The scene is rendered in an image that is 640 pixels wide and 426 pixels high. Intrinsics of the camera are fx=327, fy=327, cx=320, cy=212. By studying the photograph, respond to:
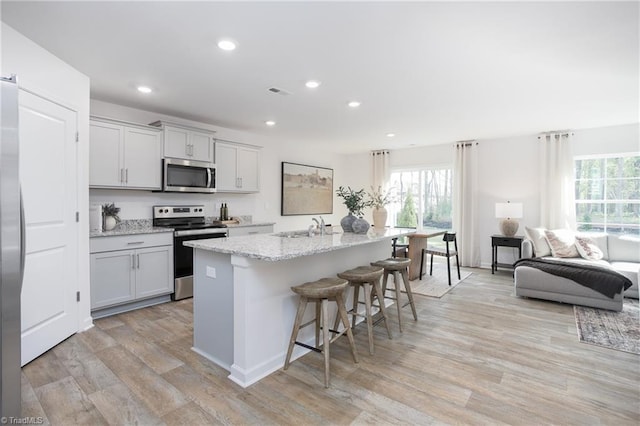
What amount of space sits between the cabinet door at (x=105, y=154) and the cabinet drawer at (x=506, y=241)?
567cm

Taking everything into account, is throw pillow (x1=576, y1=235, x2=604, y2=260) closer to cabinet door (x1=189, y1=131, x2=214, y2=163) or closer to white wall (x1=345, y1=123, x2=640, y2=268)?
white wall (x1=345, y1=123, x2=640, y2=268)

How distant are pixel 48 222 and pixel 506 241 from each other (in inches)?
239

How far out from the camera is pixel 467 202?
6.24 meters

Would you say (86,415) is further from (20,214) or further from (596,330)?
(596,330)

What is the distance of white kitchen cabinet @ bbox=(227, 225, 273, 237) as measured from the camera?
15.0ft

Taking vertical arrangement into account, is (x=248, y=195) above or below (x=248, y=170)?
below

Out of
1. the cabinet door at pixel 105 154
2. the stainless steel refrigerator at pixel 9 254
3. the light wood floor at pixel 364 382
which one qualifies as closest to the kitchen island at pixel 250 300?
the light wood floor at pixel 364 382

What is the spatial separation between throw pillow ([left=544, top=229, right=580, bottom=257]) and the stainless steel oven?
475 centimetres

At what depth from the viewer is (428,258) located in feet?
21.9

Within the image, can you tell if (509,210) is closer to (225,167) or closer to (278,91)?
(278,91)

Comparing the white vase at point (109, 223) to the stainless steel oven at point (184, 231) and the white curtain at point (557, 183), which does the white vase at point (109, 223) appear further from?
the white curtain at point (557, 183)

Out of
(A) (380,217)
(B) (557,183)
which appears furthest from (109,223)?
(B) (557,183)

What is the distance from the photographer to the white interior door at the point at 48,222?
248cm

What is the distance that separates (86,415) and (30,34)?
259 centimetres
